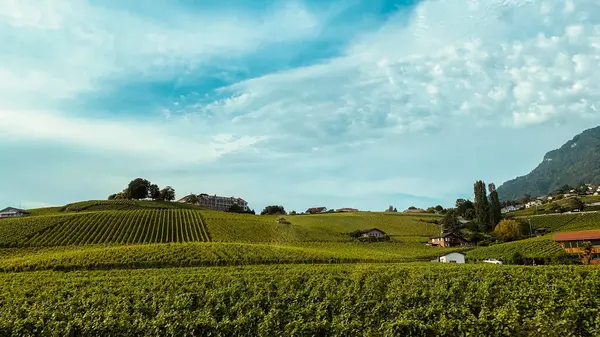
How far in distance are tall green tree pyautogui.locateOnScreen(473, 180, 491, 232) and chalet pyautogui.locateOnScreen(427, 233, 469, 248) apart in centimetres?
2040

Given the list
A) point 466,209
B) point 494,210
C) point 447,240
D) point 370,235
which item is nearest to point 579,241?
point 447,240

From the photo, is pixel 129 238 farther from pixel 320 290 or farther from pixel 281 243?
pixel 320 290

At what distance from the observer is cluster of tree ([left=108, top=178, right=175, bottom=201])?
13625 centimetres

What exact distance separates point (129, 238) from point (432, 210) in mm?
122473

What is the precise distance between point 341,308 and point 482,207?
306 ft

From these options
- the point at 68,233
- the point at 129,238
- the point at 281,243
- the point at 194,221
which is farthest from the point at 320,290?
the point at 194,221

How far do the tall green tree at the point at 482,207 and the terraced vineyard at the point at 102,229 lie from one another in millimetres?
66331

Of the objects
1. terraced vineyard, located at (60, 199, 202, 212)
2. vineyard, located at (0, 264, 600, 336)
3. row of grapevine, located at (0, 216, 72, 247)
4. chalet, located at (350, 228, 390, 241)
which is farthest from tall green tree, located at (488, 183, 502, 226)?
row of grapevine, located at (0, 216, 72, 247)

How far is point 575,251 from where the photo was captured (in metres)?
58.6

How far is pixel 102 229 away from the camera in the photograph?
70.8 meters

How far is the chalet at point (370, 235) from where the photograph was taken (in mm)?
79425

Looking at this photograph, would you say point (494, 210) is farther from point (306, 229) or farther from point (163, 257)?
point (163, 257)

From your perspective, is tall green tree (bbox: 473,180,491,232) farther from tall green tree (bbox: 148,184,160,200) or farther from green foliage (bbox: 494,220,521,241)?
tall green tree (bbox: 148,184,160,200)

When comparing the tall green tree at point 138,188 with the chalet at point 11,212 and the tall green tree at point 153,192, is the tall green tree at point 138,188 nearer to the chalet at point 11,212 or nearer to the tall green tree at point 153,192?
the tall green tree at point 153,192
